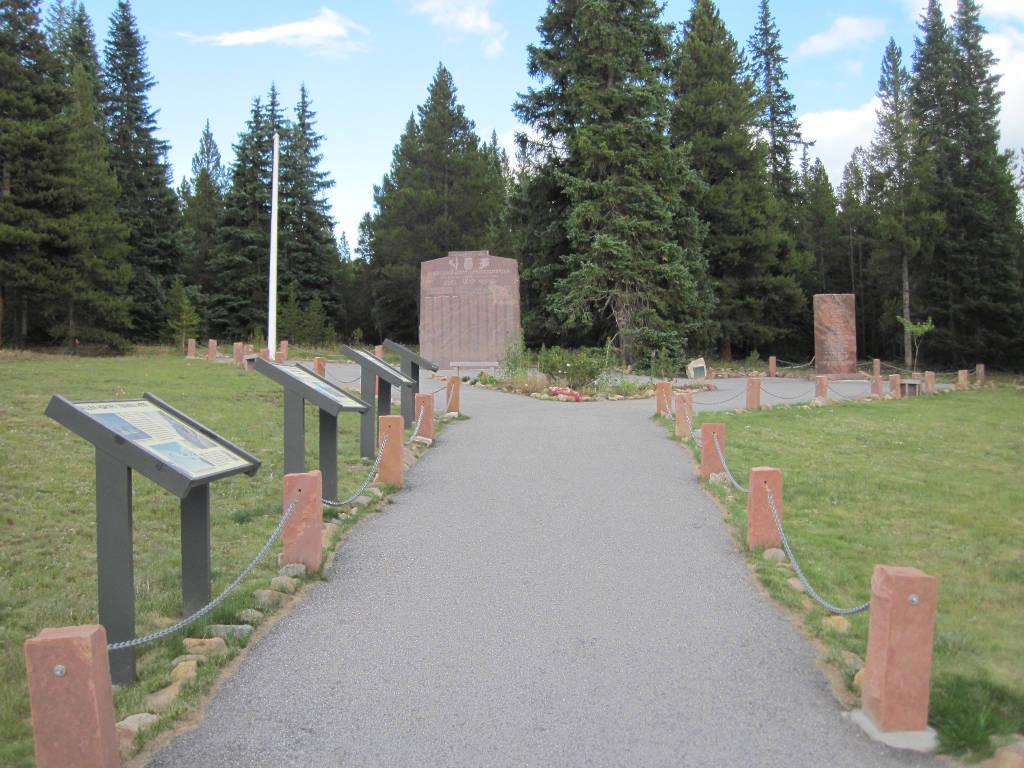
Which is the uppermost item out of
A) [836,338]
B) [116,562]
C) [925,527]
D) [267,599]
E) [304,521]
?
[836,338]

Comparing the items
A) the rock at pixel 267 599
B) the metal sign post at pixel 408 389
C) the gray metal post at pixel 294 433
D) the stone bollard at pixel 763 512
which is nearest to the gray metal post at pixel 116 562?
the rock at pixel 267 599

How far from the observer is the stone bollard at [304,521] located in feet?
20.6

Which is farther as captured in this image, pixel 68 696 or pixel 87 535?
pixel 87 535

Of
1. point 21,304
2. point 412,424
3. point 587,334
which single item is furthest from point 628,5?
point 21,304

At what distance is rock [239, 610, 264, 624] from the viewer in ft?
17.2

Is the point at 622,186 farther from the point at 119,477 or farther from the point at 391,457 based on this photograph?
the point at 119,477

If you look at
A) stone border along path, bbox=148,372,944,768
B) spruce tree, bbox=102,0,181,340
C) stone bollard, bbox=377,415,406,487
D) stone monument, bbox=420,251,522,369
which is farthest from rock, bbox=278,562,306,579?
spruce tree, bbox=102,0,181,340

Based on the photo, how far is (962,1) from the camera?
1799 inches

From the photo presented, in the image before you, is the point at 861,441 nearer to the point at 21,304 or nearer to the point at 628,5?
the point at 628,5

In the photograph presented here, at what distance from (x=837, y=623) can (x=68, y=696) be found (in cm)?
433

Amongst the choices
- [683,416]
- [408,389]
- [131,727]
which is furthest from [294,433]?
[683,416]

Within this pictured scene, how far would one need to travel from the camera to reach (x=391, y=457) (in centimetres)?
966

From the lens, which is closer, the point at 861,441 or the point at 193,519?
the point at 193,519

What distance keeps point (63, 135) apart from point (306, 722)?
108 ft
